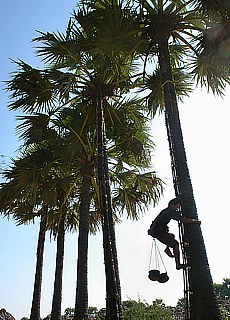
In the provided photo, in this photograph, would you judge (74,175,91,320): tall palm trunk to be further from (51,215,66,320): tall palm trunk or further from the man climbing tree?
the man climbing tree

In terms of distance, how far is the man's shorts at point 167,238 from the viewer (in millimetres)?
6323

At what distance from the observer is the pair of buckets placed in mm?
6398

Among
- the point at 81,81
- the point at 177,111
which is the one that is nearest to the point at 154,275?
the point at 177,111

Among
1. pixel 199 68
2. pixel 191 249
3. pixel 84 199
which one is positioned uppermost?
pixel 199 68

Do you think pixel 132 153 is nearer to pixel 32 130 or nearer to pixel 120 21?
pixel 32 130

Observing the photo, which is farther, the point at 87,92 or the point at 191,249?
the point at 87,92

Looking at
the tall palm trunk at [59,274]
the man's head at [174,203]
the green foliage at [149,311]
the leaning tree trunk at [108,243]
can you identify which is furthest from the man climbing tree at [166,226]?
the tall palm trunk at [59,274]

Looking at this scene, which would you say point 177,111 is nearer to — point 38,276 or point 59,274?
point 59,274

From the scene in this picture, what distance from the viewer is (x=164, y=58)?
304 inches

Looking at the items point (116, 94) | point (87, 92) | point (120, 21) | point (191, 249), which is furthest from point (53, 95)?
point (191, 249)

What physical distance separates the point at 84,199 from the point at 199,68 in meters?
5.24

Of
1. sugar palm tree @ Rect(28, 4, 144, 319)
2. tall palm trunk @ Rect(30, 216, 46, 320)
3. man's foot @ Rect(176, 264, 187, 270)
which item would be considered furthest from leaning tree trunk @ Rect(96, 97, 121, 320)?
tall palm trunk @ Rect(30, 216, 46, 320)

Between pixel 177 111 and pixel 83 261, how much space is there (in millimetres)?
5626

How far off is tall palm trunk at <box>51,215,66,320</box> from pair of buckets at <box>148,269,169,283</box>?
8.49 metres
